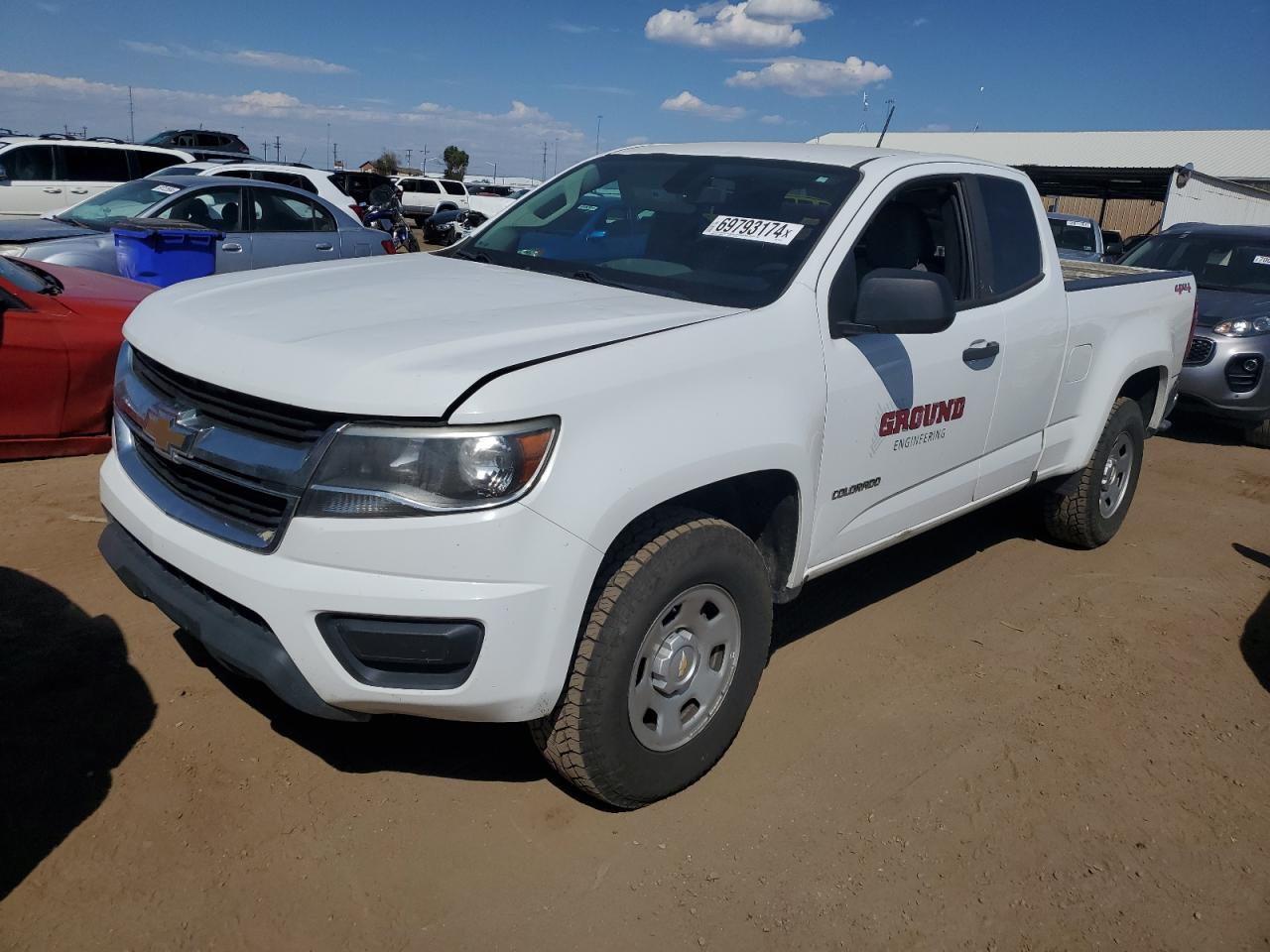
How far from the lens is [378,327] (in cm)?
263

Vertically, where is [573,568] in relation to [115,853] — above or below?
above

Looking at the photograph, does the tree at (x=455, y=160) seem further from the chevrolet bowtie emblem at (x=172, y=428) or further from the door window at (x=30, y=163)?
the chevrolet bowtie emblem at (x=172, y=428)

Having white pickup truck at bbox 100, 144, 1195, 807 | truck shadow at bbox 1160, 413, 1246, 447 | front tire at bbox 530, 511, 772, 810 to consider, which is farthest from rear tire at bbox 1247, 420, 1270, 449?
front tire at bbox 530, 511, 772, 810

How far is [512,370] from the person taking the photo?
237 cm

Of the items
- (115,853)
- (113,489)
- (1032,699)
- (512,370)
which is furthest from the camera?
(1032,699)

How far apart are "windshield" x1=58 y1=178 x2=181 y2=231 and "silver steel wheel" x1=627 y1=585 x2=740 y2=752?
853 centimetres

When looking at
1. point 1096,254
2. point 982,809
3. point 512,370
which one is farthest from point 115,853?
point 1096,254

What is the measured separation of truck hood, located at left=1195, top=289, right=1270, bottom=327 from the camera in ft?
28.1

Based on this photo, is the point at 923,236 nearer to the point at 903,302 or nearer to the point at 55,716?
the point at 903,302

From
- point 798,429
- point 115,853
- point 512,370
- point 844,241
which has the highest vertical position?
point 844,241

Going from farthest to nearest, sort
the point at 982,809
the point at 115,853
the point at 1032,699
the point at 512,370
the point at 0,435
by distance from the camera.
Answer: the point at 0,435 < the point at 1032,699 < the point at 982,809 < the point at 115,853 < the point at 512,370

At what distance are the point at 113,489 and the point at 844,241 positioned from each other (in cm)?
238

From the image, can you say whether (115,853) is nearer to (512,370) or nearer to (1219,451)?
(512,370)

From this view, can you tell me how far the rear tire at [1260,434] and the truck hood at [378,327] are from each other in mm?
7676
